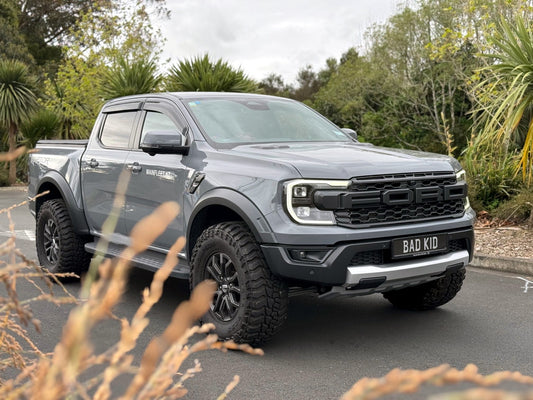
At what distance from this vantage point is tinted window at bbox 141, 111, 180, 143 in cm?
592

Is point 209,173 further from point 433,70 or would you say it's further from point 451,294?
point 433,70

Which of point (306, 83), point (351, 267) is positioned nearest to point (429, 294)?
point (351, 267)

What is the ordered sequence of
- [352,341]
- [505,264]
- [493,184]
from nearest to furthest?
[352,341] → [505,264] → [493,184]

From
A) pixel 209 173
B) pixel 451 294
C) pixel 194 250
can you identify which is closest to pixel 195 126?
pixel 209 173

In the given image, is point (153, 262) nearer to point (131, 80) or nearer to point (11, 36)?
point (131, 80)

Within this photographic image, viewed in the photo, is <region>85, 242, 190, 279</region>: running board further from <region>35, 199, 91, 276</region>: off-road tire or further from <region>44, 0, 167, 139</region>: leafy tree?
<region>44, 0, 167, 139</region>: leafy tree

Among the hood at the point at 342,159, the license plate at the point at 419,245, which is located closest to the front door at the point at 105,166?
the hood at the point at 342,159

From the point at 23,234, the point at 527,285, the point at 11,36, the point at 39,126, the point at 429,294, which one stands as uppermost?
the point at 11,36

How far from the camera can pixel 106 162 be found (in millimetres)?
6391

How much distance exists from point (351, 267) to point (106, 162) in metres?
2.95

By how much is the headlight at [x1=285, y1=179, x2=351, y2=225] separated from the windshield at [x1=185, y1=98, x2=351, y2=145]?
3.61 feet

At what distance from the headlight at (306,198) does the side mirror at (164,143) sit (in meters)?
1.23

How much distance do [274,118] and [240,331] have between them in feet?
7.14

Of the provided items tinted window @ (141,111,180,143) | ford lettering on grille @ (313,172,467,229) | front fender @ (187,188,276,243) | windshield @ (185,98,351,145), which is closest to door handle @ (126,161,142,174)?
tinted window @ (141,111,180,143)
